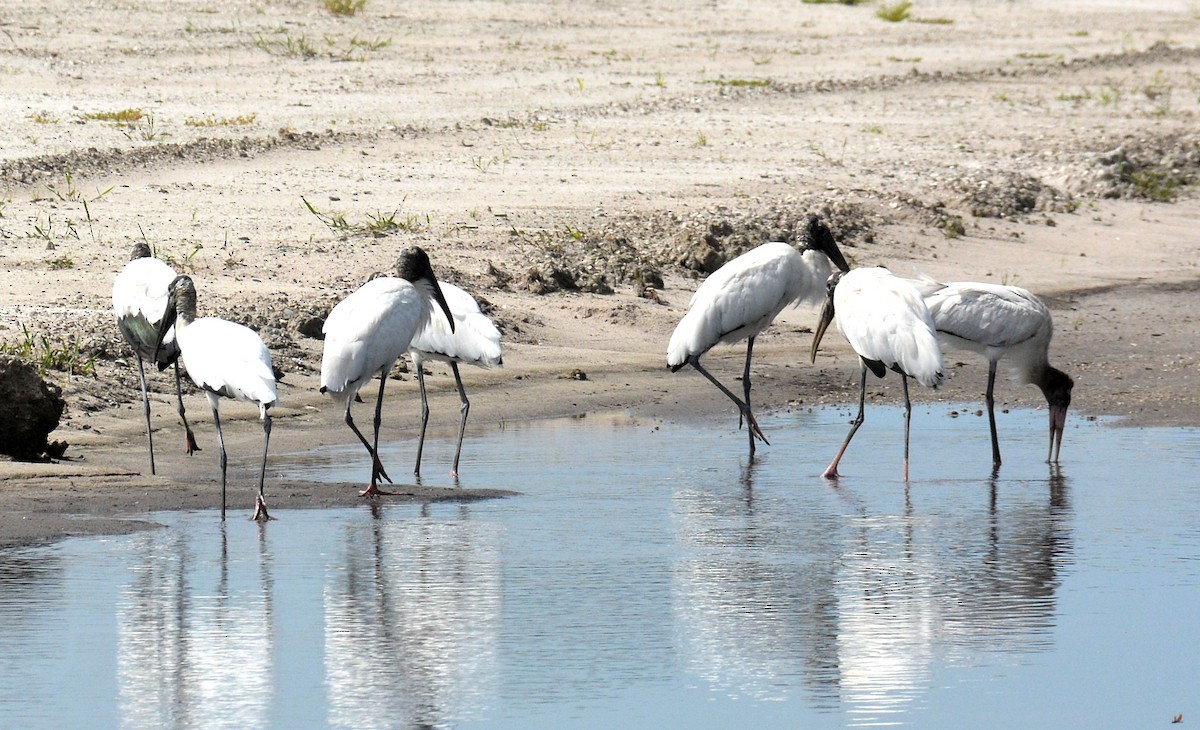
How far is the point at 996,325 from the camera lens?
32.6 ft

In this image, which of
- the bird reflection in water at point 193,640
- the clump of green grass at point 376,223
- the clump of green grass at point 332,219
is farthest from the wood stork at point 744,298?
the clump of green grass at point 332,219

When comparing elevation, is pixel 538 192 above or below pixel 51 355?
above

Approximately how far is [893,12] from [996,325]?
23.1 meters

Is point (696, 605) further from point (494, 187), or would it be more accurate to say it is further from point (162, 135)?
point (162, 135)

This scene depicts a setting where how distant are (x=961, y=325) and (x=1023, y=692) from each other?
14.6 ft

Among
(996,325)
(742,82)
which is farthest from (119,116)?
(996,325)

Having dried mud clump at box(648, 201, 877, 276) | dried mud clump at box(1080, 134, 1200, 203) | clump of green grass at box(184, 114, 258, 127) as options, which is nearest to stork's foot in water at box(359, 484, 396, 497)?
dried mud clump at box(648, 201, 877, 276)

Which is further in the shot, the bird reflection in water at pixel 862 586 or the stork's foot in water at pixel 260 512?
the stork's foot in water at pixel 260 512

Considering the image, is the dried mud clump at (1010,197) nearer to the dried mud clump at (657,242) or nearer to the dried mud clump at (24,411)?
the dried mud clump at (657,242)

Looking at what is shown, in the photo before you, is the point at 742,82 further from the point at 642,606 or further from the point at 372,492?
the point at 642,606

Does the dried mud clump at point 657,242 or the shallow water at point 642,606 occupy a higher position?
the dried mud clump at point 657,242

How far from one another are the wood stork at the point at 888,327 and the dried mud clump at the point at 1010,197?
25.6ft

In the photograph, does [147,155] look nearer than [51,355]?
No

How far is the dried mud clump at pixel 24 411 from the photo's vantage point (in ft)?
28.4
